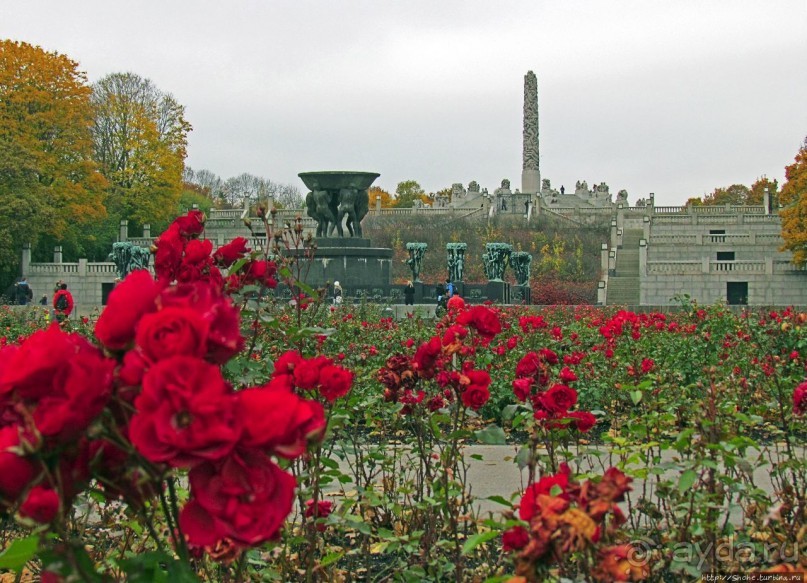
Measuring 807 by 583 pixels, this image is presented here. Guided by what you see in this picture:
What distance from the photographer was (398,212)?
59125mm

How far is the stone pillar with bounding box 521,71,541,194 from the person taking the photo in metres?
70.8

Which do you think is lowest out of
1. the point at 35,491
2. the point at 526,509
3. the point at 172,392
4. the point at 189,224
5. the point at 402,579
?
the point at 402,579

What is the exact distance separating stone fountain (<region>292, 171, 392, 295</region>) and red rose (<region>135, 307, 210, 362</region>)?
27.3 metres

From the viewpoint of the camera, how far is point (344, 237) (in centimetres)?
3022

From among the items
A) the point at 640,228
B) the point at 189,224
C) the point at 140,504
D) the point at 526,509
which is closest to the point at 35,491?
the point at 140,504

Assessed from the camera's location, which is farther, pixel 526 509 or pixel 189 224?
pixel 189 224

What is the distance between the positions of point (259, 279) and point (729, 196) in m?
92.5

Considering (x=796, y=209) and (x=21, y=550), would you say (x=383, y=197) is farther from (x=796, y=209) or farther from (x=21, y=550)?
(x=21, y=550)

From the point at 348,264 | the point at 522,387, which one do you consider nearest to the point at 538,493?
the point at 522,387

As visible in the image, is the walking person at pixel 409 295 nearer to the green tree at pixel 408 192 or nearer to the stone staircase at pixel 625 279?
the stone staircase at pixel 625 279

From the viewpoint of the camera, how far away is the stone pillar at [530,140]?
2788 inches

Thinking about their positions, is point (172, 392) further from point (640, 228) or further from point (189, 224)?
point (640, 228)

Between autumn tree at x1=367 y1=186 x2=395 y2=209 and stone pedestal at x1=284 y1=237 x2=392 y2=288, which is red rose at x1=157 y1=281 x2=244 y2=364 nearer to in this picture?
stone pedestal at x1=284 y1=237 x2=392 y2=288

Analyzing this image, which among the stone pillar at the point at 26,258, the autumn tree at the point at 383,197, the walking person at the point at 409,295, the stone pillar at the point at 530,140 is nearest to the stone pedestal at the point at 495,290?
the walking person at the point at 409,295
